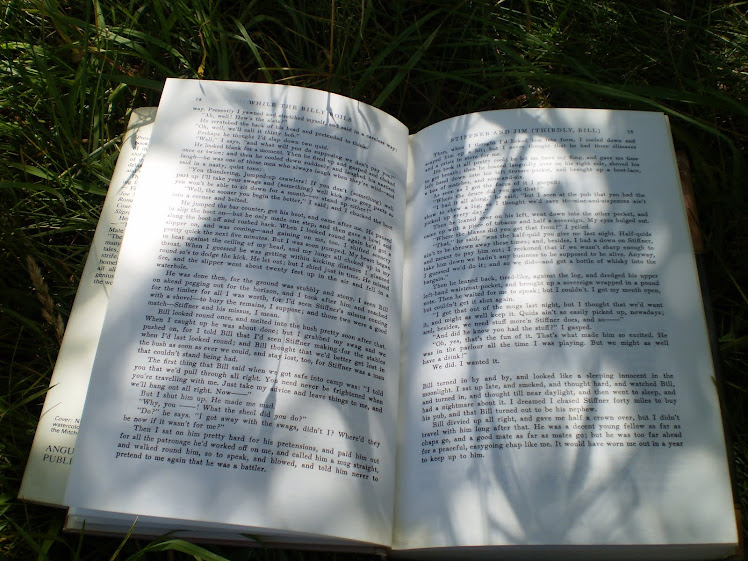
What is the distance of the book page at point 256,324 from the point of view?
42.7 inches

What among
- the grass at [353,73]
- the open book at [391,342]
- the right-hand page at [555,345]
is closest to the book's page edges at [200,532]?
the open book at [391,342]

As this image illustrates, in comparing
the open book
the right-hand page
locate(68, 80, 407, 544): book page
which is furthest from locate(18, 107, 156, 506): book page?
the right-hand page

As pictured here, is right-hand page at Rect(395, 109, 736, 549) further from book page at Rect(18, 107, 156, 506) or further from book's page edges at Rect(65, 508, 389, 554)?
book page at Rect(18, 107, 156, 506)

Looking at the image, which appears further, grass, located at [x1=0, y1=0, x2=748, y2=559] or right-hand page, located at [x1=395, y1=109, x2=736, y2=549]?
grass, located at [x1=0, y1=0, x2=748, y2=559]

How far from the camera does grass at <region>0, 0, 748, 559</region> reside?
1.40 meters

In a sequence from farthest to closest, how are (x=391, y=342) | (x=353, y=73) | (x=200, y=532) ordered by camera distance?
1. (x=353, y=73)
2. (x=391, y=342)
3. (x=200, y=532)

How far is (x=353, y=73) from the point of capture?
152 centimetres

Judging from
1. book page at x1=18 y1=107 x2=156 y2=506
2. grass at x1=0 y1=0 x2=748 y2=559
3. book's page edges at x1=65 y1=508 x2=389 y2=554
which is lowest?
book's page edges at x1=65 y1=508 x2=389 y2=554

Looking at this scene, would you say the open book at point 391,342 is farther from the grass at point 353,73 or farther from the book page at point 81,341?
the grass at point 353,73

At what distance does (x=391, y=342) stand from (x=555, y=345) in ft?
1.03

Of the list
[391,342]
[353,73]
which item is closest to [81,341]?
[391,342]

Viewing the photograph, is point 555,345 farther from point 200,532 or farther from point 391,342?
point 200,532

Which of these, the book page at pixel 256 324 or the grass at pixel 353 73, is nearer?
the book page at pixel 256 324

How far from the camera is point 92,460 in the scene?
109cm
